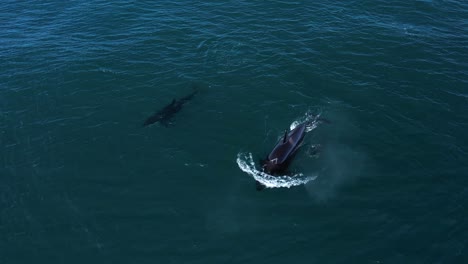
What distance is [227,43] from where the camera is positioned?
272ft

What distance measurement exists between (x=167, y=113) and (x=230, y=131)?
1129 centimetres

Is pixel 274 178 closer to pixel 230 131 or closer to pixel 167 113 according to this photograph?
pixel 230 131

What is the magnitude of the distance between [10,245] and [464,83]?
7558 cm

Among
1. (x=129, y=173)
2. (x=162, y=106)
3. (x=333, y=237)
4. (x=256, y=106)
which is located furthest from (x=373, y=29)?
(x=129, y=173)

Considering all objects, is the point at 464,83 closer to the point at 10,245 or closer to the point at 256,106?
the point at 256,106

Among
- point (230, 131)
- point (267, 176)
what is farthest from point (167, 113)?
point (267, 176)

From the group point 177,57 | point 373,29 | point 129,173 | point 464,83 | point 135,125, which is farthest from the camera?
point 373,29

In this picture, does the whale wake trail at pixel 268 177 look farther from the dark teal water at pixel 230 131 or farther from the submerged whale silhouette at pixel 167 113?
the submerged whale silhouette at pixel 167 113

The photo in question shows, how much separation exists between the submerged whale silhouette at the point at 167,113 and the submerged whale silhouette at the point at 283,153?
18.3 m

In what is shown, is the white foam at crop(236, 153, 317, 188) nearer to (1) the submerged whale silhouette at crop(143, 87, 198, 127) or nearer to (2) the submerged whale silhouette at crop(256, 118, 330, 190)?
(2) the submerged whale silhouette at crop(256, 118, 330, 190)

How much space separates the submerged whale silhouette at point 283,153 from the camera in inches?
2169

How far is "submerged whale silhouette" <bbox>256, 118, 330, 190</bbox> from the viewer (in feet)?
181

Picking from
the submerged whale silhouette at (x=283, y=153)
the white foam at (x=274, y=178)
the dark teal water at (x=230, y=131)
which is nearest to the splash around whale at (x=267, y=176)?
the white foam at (x=274, y=178)

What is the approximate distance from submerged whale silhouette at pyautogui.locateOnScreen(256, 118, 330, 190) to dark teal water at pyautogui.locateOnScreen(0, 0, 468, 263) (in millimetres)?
2171
